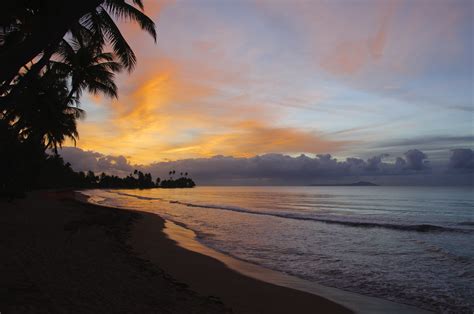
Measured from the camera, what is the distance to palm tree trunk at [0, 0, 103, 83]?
3686 millimetres

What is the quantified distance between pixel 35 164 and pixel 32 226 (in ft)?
56.2

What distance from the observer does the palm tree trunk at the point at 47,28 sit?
369cm

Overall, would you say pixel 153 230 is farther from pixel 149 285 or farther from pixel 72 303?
pixel 72 303

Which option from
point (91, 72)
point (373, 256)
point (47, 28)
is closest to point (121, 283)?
point (47, 28)

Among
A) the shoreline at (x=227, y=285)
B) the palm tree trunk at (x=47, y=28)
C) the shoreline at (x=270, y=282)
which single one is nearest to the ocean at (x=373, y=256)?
the shoreline at (x=270, y=282)

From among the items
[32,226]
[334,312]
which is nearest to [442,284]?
[334,312]

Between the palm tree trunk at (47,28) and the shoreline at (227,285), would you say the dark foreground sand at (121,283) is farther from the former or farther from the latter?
the palm tree trunk at (47,28)

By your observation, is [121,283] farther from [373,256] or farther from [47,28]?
[373,256]

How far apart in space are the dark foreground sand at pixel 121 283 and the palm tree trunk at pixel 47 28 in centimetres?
316

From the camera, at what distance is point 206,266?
9.69m

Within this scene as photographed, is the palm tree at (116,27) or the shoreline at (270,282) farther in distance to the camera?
the palm tree at (116,27)

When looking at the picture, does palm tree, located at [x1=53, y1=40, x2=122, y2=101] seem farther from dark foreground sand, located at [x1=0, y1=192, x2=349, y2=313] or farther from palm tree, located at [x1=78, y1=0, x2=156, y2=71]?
dark foreground sand, located at [x1=0, y1=192, x2=349, y2=313]

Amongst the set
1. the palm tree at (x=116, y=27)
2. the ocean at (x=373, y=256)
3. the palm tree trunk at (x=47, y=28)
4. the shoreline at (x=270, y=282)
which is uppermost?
the palm tree at (x=116, y=27)

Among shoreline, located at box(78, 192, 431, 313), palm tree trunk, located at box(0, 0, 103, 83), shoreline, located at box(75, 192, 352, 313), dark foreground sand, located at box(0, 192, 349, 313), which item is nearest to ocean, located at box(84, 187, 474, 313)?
shoreline, located at box(78, 192, 431, 313)
